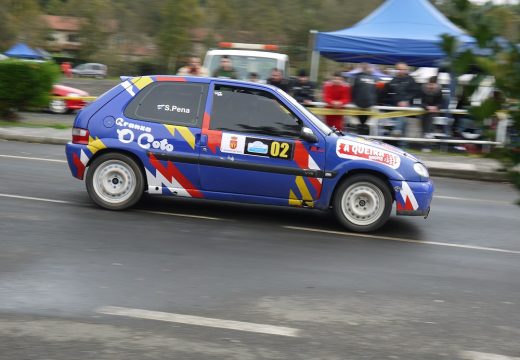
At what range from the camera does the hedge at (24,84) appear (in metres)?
17.0

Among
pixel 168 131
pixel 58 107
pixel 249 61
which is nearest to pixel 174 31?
pixel 58 107

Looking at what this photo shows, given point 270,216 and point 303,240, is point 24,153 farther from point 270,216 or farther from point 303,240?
point 303,240

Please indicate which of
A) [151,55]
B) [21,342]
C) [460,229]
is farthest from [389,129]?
[151,55]

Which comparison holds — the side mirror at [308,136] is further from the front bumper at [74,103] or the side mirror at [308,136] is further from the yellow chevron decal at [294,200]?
the front bumper at [74,103]

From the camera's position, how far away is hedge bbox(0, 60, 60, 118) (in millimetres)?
16969

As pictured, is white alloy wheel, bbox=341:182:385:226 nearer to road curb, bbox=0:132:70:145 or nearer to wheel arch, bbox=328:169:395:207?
wheel arch, bbox=328:169:395:207

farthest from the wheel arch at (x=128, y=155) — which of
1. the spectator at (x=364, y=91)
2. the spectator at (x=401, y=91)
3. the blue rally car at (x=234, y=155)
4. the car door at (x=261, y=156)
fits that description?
the spectator at (x=401, y=91)

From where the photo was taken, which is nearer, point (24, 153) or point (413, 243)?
point (413, 243)

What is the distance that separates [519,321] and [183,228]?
393 cm

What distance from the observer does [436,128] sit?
16953mm

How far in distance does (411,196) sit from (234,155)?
2.14 m

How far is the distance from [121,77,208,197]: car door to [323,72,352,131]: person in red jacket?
7826 millimetres

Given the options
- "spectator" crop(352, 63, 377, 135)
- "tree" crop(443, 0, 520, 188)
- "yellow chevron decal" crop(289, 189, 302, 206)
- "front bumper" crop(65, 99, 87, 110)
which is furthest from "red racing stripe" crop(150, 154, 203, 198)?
"front bumper" crop(65, 99, 87, 110)

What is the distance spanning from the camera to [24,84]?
670 inches
